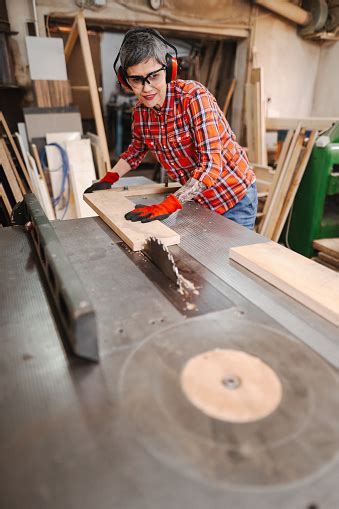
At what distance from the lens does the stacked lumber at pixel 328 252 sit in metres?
2.97

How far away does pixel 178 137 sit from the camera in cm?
185

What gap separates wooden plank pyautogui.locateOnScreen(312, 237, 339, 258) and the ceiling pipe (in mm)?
3685

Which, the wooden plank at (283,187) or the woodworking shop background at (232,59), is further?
the woodworking shop background at (232,59)

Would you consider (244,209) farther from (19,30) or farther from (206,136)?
(19,30)

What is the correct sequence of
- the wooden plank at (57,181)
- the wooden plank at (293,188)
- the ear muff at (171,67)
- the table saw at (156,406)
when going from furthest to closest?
1. the wooden plank at (57,181)
2. the wooden plank at (293,188)
3. the ear muff at (171,67)
4. the table saw at (156,406)

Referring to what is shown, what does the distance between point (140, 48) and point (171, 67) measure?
0.61 feet

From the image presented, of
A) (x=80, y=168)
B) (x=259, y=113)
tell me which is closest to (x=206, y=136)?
(x=80, y=168)

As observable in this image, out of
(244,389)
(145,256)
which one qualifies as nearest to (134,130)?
(145,256)

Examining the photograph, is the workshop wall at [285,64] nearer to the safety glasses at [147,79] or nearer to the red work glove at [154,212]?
the safety glasses at [147,79]

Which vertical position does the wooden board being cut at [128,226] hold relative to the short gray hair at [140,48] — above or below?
below

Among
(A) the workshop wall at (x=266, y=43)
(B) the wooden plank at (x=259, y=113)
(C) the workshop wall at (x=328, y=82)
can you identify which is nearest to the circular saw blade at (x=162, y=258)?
(B) the wooden plank at (x=259, y=113)

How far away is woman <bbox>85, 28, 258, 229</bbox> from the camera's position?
1.56 m

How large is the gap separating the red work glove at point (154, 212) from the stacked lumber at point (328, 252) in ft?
6.27

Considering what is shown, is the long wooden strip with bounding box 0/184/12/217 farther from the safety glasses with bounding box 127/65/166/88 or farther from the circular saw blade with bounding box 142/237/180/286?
the circular saw blade with bounding box 142/237/180/286
